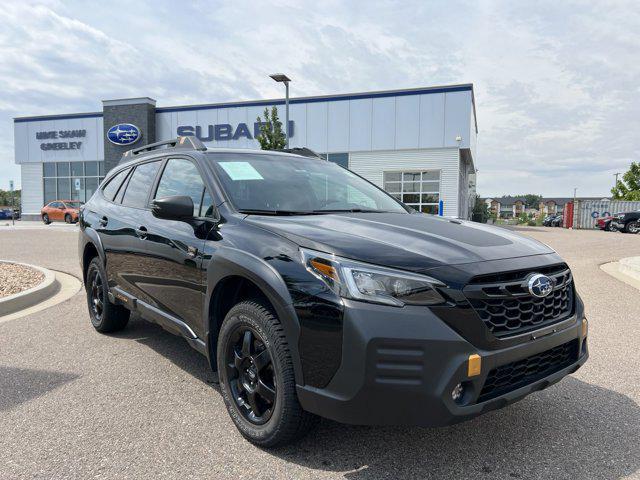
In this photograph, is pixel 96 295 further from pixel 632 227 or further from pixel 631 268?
pixel 632 227

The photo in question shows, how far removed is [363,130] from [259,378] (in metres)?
25.0

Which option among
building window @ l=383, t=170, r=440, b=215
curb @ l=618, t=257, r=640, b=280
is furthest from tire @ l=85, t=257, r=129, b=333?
building window @ l=383, t=170, r=440, b=215

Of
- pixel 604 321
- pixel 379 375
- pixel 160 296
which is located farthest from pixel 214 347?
pixel 604 321

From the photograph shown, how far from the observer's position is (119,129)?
1233 inches

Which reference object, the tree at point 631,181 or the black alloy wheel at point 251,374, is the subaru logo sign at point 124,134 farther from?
the tree at point 631,181

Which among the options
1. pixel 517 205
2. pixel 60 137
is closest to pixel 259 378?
pixel 60 137

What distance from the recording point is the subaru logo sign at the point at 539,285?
2402 millimetres

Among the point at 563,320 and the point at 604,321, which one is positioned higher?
the point at 563,320

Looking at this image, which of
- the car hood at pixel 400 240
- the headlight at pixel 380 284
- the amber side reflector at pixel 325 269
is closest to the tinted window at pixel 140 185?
the car hood at pixel 400 240

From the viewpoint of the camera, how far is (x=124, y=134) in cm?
3116

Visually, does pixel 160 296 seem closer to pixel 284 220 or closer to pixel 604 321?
pixel 284 220

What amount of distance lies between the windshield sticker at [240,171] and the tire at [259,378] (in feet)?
3.37

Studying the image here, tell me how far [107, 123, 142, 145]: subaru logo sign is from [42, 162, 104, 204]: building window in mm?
2411

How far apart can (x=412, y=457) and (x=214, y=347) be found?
4.35ft
